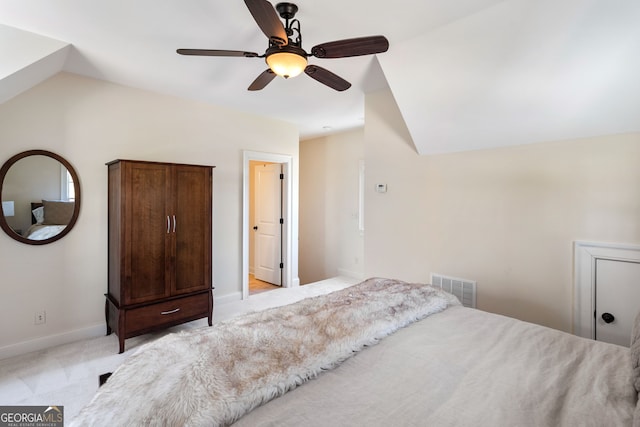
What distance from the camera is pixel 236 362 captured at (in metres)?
1.08

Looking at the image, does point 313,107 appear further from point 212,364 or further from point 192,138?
point 212,364

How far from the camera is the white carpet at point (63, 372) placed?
2051 mm

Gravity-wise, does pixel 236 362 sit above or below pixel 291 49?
below

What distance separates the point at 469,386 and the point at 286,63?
6.12 ft

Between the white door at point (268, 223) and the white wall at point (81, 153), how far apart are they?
123cm

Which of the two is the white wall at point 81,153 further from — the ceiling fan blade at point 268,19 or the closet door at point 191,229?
the ceiling fan blade at point 268,19

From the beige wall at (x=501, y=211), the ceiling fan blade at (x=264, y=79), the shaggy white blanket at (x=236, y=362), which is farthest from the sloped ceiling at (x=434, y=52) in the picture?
the shaggy white blanket at (x=236, y=362)

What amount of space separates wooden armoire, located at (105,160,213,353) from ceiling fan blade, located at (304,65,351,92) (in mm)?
1699

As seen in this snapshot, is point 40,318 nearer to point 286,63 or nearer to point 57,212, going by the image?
point 57,212

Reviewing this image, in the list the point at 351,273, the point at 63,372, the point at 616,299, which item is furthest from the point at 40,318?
the point at 616,299

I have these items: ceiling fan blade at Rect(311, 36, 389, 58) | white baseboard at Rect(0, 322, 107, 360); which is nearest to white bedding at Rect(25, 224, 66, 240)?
white baseboard at Rect(0, 322, 107, 360)

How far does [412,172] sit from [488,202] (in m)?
0.81

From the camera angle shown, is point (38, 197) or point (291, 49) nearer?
point (291, 49)

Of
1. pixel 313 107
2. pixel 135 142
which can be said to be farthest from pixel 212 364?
pixel 313 107
